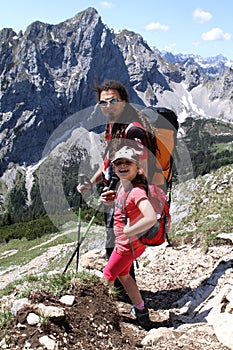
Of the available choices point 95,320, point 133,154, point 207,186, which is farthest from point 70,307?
point 207,186

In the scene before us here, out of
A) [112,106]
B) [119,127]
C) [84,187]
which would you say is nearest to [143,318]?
[84,187]

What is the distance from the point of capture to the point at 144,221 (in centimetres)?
469

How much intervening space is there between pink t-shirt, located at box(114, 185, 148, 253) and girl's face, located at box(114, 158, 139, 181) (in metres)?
0.19

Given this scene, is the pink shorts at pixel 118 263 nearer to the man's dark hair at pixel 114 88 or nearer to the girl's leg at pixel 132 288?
the girl's leg at pixel 132 288

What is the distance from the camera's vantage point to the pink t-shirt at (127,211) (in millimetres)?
5035

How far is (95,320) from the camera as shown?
193 inches

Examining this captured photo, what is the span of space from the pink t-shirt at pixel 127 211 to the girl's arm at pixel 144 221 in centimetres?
17

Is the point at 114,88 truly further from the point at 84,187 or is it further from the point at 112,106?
the point at 84,187

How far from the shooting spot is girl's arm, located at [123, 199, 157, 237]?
4.69 metres

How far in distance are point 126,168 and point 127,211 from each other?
614 millimetres

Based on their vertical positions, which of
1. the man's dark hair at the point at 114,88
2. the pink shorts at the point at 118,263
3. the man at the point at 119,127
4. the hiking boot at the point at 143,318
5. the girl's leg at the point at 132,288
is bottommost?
the hiking boot at the point at 143,318

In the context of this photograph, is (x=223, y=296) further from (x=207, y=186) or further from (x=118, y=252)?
(x=207, y=186)

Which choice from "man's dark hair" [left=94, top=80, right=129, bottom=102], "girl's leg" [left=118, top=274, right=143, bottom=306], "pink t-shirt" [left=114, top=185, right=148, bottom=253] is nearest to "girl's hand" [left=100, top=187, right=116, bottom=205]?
"pink t-shirt" [left=114, top=185, right=148, bottom=253]

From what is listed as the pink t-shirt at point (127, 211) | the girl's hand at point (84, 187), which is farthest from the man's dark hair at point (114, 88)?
the girl's hand at point (84, 187)
